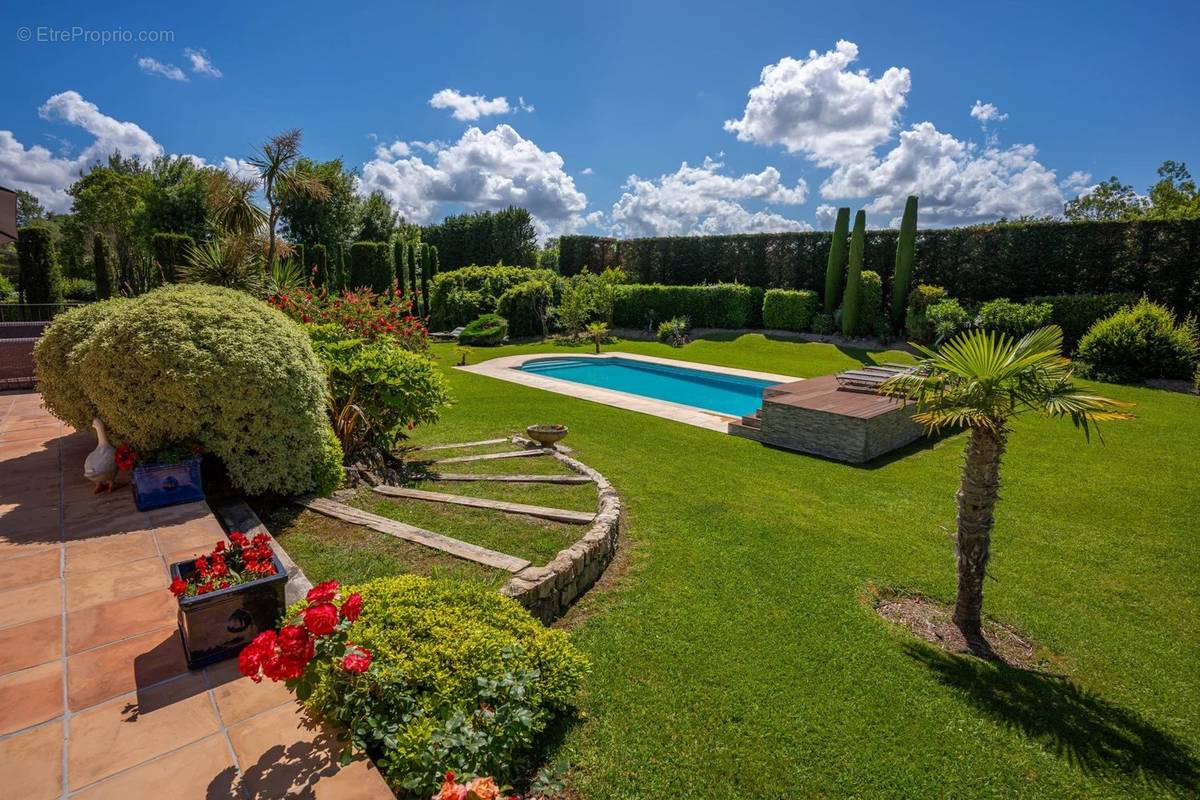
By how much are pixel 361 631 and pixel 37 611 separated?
1.97 metres

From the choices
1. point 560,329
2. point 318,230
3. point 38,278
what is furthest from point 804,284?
point 318,230

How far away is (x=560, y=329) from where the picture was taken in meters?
24.7

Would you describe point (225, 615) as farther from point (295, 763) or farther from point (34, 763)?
point (295, 763)

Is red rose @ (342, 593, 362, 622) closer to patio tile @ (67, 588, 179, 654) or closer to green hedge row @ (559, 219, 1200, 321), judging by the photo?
patio tile @ (67, 588, 179, 654)

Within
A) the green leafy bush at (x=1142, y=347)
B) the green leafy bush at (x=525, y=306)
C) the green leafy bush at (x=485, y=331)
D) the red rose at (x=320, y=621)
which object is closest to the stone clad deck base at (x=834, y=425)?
the red rose at (x=320, y=621)

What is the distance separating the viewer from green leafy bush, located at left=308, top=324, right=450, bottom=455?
6570mm

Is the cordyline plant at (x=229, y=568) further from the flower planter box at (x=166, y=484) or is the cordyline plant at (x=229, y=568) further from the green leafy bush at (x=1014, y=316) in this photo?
the green leafy bush at (x=1014, y=316)

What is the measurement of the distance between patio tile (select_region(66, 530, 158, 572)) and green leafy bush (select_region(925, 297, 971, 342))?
19.8 m

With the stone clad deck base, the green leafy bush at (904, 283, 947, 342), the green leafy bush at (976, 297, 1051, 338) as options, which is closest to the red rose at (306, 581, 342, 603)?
the stone clad deck base

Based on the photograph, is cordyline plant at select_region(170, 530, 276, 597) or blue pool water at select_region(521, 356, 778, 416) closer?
cordyline plant at select_region(170, 530, 276, 597)

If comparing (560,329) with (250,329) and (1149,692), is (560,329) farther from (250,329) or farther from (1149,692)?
(1149,692)

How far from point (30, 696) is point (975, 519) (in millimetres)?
5743

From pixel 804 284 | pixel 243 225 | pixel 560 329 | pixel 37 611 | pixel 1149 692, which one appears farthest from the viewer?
pixel 560 329

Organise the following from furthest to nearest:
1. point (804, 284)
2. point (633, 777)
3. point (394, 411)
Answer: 1. point (804, 284)
2. point (394, 411)
3. point (633, 777)
